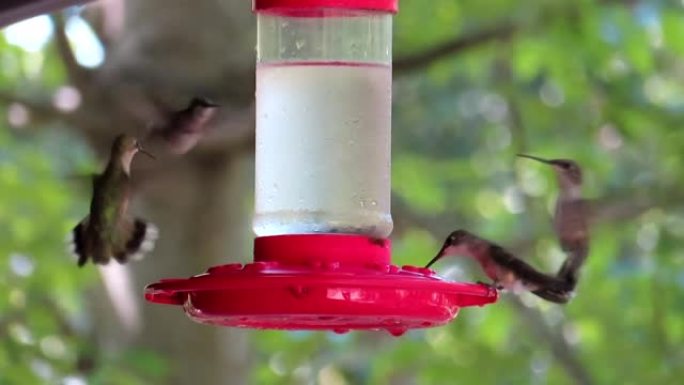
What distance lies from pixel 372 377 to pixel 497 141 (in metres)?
2.19

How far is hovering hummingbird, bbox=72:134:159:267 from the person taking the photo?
14.1ft

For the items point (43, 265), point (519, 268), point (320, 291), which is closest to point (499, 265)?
point (519, 268)

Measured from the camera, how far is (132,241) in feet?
14.2

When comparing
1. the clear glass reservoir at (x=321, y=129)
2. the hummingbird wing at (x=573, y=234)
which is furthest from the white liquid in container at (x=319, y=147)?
the hummingbird wing at (x=573, y=234)

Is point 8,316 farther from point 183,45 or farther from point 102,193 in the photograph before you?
point 102,193

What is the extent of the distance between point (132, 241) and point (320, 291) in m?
1.67

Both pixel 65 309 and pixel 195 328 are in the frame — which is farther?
pixel 65 309

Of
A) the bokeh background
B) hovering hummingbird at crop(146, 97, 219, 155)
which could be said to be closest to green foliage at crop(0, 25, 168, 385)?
the bokeh background

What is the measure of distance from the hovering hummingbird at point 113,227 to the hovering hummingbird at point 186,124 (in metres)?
0.16

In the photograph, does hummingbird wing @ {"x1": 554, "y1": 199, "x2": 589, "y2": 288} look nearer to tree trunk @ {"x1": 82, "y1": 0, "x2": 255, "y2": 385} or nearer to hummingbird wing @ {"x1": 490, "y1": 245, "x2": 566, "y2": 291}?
hummingbird wing @ {"x1": 490, "y1": 245, "x2": 566, "y2": 291}

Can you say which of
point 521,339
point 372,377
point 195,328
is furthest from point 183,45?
point 521,339

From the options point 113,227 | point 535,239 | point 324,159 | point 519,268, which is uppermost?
point 324,159

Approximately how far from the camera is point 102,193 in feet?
14.4

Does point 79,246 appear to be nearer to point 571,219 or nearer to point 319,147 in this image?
point 319,147
